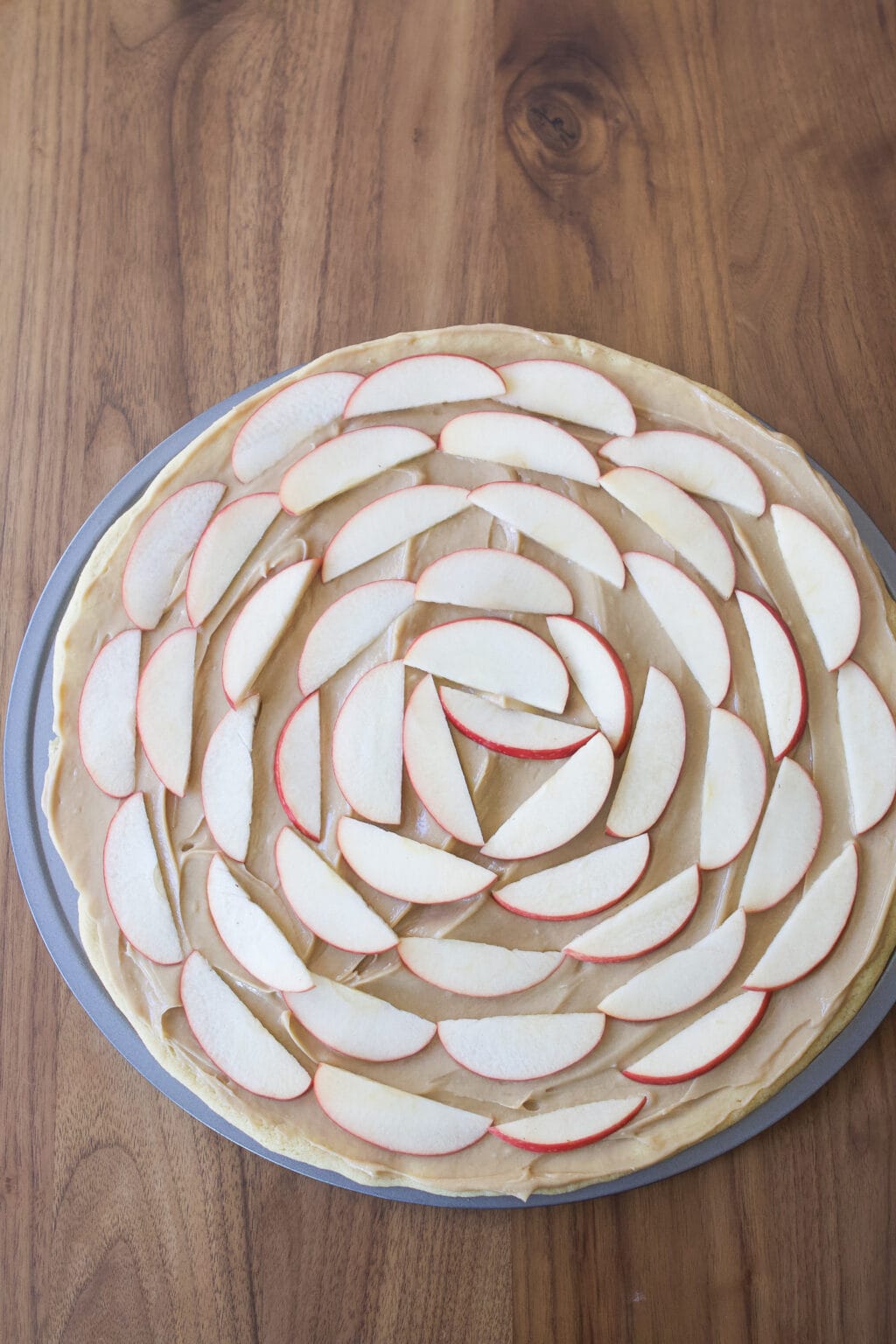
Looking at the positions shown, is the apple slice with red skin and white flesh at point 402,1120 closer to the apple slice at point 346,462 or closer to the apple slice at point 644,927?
the apple slice at point 644,927

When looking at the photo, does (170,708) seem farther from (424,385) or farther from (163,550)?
(424,385)

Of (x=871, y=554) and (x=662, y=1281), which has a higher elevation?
(x=871, y=554)

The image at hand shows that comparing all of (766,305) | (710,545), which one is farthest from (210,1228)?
(766,305)

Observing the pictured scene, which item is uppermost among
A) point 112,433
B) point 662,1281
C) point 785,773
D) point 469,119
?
point 469,119

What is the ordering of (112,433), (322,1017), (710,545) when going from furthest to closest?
(112,433) < (710,545) < (322,1017)

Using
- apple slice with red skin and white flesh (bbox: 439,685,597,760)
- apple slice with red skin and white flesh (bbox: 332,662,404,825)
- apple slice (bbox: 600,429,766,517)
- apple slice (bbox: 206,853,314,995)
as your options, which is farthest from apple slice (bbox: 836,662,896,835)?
apple slice (bbox: 206,853,314,995)

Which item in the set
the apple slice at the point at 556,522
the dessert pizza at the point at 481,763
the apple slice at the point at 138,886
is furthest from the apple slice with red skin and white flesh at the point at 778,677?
the apple slice at the point at 138,886

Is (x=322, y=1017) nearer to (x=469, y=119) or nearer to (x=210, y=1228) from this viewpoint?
(x=210, y=1228)

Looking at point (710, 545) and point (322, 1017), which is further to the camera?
point (710, 545)
